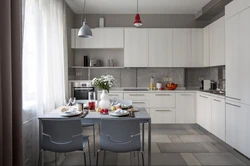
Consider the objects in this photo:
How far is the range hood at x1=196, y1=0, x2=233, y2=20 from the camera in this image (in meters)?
4.23

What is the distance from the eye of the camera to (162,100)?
490 cm

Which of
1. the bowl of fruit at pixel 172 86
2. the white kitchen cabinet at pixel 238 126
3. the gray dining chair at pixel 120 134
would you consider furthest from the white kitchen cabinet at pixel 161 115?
the gray dining chair at pixel 120 134

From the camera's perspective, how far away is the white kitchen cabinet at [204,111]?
4.21 m

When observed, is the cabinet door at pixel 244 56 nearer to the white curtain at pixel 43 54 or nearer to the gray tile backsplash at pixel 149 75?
the gray tile backsplash at pixel 149 75

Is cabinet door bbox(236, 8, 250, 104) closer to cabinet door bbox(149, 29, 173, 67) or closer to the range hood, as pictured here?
the range hood

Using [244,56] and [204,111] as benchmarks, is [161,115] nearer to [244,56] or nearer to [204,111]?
[204,111]

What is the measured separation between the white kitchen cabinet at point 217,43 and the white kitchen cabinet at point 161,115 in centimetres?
138

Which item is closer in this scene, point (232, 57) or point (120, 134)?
point (120, 134)

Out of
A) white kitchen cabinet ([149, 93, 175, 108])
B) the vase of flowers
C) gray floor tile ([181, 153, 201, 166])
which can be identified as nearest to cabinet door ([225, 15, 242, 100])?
gray floor tile ([181, 153, 201, 166])

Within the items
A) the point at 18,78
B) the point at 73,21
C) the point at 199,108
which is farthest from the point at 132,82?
the point at 18,78

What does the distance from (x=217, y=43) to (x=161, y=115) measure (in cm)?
193

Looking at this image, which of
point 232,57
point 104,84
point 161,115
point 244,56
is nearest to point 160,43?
point 161,115

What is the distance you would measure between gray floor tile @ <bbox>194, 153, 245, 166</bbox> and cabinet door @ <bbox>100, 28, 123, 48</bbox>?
2957mm

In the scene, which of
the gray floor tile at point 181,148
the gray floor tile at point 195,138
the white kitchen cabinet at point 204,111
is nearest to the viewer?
the gray floor tile at point 181,148
